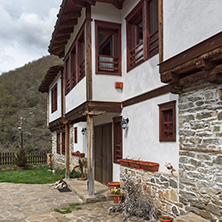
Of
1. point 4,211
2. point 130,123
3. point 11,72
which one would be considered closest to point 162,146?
point 130,123

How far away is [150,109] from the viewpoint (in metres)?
6.28

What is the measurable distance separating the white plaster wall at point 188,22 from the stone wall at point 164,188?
2464 mm

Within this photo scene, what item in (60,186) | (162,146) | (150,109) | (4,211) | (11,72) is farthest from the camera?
(11,72)

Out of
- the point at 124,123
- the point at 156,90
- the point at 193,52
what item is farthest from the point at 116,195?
the point at 193,52

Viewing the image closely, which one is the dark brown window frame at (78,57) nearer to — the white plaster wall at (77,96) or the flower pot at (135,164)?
the white plaster wall at (77,96)

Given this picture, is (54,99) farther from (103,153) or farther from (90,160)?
(90,160)

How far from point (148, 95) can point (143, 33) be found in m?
1.61

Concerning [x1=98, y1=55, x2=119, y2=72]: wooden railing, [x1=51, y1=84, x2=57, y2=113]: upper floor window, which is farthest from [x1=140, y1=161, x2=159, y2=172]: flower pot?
[x1=51, y1=84, x2=57, y2=113]: upper floor window

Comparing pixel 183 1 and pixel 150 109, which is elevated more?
pixel 183 1

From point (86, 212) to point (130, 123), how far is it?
8.65 feet

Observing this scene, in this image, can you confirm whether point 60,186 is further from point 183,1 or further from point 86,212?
point 183,1

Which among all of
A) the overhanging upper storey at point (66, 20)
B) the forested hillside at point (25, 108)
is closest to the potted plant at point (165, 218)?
the overhanging upper storey at point (66, 20)

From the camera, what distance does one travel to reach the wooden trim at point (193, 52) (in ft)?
11.9

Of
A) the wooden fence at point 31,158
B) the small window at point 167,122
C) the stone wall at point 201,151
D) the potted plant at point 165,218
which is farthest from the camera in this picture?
the wooden fence at point 31,158
